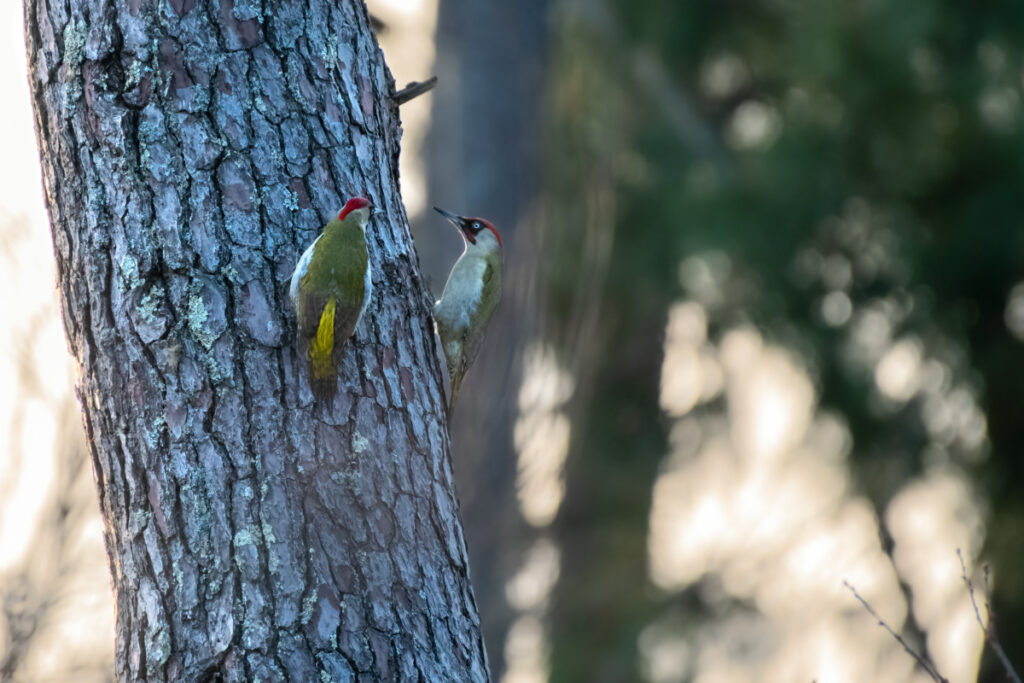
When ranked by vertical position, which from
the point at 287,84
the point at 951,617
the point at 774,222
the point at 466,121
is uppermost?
the point at 466,121

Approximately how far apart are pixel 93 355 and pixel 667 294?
26.1ft

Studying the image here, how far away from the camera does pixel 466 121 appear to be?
7547 mm

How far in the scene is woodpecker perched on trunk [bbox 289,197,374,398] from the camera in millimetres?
2529

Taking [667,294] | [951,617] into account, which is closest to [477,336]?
[951,617]

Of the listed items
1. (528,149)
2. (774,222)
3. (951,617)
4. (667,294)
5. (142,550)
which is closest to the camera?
(142,550)

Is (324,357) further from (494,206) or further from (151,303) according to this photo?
(494,206)

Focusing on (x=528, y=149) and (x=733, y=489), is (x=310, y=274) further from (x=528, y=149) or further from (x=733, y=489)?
(x=733, y=489)

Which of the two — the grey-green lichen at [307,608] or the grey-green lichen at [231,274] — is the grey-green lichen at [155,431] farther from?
the grey-green lichen at [307,608]

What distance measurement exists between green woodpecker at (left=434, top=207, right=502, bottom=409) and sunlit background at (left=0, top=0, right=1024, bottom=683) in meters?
0.82

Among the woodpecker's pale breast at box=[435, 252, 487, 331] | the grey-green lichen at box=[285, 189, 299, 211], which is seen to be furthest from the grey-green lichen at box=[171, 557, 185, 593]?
the woodpecker's pale breast at box=[435, 252, 487, 331]

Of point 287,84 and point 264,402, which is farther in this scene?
point 287,84

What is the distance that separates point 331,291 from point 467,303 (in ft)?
7.42

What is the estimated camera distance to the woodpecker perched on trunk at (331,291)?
2529 mm

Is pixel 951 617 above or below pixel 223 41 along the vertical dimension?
below
